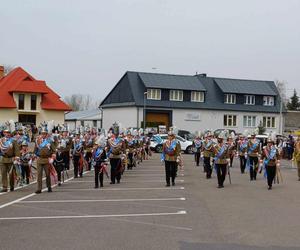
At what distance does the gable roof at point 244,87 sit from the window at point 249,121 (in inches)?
124

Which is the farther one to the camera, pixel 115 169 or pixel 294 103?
pixel 294 103

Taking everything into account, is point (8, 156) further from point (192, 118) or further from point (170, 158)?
point (192, 118)

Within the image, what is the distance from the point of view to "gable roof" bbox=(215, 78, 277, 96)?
6662 centimetres

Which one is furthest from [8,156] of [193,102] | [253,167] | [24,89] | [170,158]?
[193,102]

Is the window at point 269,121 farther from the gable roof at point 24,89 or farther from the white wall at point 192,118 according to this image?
the gable roof at point 24,89

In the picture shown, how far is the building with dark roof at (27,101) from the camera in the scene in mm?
59875

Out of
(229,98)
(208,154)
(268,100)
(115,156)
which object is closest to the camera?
(115,156)

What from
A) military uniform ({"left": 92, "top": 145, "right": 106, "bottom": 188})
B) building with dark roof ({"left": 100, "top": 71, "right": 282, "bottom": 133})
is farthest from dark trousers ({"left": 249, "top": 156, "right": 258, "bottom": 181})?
building with dark roof ({"left": 100, "top": 71, "right": 282, "bottom": 133})

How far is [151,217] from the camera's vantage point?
10.4 meters

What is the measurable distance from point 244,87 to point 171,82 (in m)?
10.2

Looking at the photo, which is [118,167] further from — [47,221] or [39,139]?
[47,221]

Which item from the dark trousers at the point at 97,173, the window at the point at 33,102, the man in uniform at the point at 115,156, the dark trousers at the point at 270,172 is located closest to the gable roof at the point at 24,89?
the window at the point at 33,102

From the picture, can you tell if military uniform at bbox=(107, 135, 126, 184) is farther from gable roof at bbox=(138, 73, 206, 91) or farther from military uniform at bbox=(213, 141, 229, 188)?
gable roof at bbox=(138, 73, 206, 91)

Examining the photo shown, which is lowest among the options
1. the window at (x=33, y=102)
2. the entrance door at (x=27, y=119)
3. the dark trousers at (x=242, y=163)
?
the dark trousers at (x=242, y=163)
